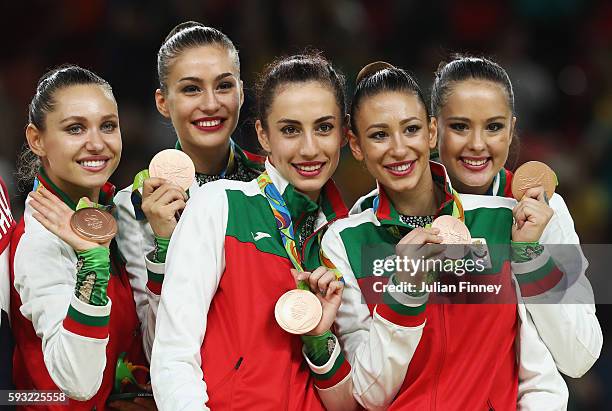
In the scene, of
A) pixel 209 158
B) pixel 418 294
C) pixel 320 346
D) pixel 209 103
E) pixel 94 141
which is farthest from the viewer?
pixel 209 158

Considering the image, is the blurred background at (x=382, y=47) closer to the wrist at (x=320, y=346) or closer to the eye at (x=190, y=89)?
the eye at (x=190, y=89)

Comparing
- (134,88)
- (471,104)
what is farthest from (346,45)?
(471,104)

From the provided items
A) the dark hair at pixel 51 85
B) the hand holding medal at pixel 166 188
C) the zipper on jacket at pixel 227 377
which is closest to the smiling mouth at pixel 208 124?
the hand holding medal at pixel 166 188

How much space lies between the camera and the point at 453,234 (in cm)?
306

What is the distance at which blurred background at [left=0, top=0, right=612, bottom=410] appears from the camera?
19.4ft

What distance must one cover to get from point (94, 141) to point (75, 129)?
80 millimetres

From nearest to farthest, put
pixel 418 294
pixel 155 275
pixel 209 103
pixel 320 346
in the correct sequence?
1. pixel 418 294
2. pixel 320 346
3. pixel 155 275
4. pixel 209 103

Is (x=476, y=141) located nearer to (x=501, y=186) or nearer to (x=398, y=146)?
(x=501, y=186)

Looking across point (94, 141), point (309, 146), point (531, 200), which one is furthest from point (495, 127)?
point (94, 141)

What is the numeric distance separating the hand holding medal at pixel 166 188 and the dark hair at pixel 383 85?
1.90 feet

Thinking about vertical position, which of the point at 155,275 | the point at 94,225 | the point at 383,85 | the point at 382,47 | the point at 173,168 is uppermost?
the point at 382,47

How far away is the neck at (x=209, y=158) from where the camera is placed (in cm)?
375

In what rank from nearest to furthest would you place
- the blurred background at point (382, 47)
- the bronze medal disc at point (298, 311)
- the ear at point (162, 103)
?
the bronze medal disc at point (298, 311) → the ear at point (162, 103) → the blurred background at point (382, 47)

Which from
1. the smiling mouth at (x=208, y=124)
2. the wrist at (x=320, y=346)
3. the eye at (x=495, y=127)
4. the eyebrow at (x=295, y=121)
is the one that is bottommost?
the wrist at (x=320, y=346)
